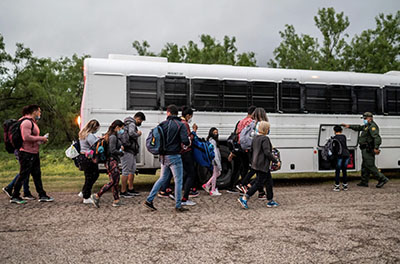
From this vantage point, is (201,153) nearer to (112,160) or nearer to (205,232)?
(112,160)

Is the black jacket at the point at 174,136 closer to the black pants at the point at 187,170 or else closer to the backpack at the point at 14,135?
the black pants at the point at 187,170

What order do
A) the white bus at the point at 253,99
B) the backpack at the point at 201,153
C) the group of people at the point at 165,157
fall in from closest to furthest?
the group of people at the point at 165,157 → the backpack at the point at 201,153 → the white bus at the point at 253,99

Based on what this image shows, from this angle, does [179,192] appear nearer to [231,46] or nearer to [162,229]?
[162,229]

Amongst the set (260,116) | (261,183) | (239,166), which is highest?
(260,116)

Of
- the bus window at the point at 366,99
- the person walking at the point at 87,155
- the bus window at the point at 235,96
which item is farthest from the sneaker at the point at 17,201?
the bus window at the point at 366,99

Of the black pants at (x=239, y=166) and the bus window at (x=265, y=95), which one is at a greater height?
the bus window at (x=265, y=95)

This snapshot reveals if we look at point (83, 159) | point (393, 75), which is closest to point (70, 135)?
point (83, 159)

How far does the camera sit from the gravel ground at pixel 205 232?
14.6ft

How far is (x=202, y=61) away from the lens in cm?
2839

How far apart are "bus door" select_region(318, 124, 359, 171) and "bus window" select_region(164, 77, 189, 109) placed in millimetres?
3837

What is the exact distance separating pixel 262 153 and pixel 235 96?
123 inches

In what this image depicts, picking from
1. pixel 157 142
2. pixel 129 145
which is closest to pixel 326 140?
pixel 129 145

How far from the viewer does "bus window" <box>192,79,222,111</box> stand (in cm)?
982

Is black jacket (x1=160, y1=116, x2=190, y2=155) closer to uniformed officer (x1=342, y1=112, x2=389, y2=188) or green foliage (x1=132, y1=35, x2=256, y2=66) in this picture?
uniformed officer (x1=342, y1=112, x2=389, y2=188)
